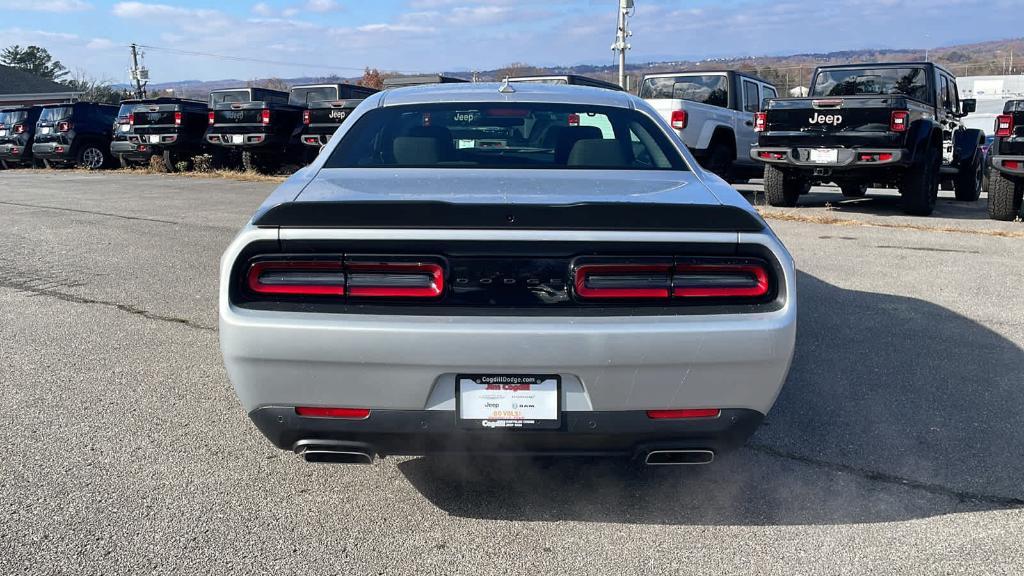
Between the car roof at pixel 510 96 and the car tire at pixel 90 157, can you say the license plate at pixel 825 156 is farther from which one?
the car tire at pixel 90 157

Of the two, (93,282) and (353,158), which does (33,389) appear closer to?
(353,158)

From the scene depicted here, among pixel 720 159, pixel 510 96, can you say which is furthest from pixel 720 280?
pixel 720 159

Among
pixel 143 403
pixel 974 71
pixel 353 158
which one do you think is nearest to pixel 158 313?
pixel 143 403

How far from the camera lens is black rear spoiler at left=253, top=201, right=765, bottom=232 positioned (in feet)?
8.67

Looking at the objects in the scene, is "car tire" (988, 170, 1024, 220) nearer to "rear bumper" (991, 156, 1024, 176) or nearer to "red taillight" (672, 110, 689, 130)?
"rear bumper" (991, 156, 1024, 176)

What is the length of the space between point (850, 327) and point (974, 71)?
6526cm

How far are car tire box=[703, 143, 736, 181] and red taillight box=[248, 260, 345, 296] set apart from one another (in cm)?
1183

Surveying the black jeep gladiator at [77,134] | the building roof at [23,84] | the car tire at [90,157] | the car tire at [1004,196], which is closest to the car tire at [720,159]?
the car tire at [1004,196]

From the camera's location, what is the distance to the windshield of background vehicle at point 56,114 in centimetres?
2219

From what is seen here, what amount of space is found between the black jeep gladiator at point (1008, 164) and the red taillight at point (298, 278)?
9440mm

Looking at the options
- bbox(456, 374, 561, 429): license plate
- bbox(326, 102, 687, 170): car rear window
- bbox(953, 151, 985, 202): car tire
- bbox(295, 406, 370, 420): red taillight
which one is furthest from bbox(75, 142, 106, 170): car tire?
bbox(456, 374, 561, 429): license plate

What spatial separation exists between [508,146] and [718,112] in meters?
10.1

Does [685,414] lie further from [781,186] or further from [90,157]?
[90,157]

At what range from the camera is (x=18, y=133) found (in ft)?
78.6
